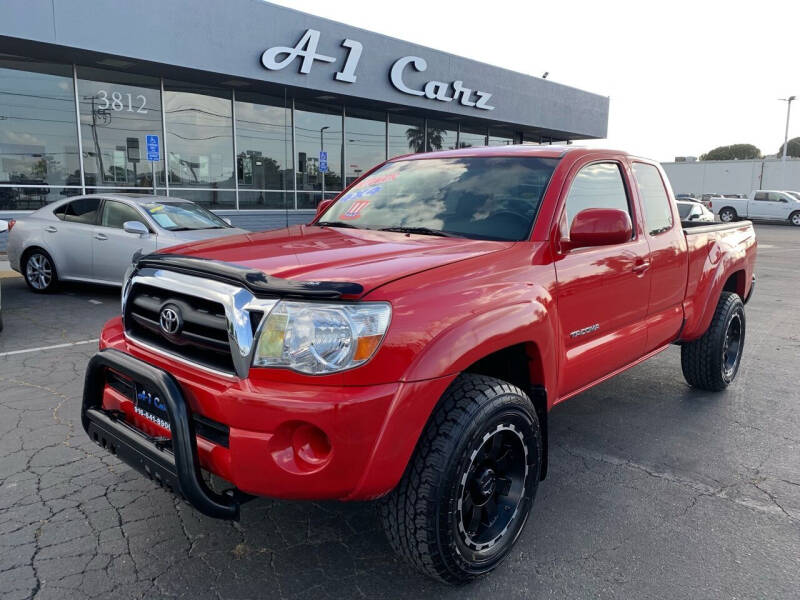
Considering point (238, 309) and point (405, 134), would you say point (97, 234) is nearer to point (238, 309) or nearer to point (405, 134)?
point (238, 309)

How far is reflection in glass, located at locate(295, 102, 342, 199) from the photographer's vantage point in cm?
1834

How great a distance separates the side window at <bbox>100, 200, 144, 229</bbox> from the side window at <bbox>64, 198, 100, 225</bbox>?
Result: 0.19 m

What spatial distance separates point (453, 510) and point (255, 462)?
76 centimetres

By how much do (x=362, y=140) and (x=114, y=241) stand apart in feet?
41.6

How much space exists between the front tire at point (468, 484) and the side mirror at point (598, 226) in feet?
2.97

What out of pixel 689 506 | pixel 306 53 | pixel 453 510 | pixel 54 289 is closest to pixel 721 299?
pixel 689 506

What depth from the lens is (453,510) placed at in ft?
7.60

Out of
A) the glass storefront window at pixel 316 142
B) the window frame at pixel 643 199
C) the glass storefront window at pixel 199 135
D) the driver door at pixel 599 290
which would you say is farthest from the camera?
the glass storefront window at pixel 316 142

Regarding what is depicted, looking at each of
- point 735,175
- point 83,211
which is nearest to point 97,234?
point 83,211

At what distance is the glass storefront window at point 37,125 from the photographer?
43.7 feet

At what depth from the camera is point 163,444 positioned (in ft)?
7.86

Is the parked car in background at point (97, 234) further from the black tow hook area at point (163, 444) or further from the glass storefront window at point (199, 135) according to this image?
the glass storefront window at point (199, 135)

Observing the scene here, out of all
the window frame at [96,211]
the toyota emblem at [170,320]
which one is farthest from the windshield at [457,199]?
the window frame at [96,211]

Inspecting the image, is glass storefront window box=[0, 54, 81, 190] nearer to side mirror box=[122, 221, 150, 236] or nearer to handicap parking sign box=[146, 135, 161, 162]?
handicap parking sign box=[146, 135, 161, 162]
